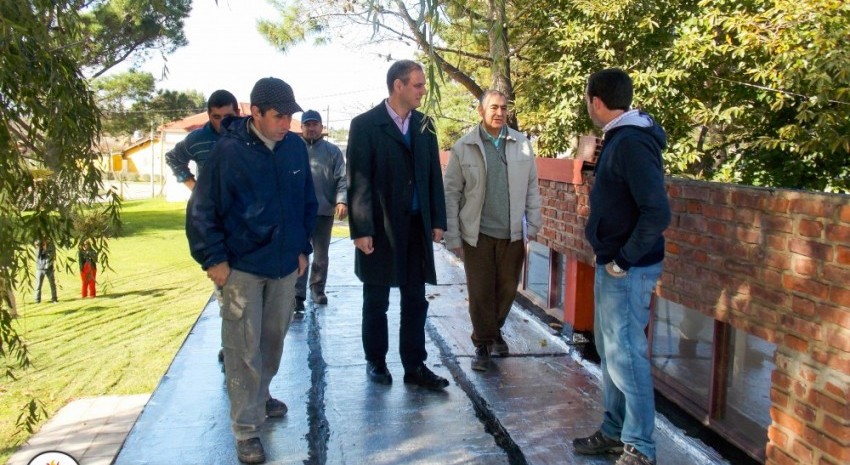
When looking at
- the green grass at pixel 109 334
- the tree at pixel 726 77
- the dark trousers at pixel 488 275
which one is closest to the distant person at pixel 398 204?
the dark trousers at pixel 488 275

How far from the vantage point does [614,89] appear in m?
3.09

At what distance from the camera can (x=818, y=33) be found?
6.70m

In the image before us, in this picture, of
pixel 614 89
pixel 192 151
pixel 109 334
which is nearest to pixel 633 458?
pixel 614 89

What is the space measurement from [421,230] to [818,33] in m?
4.82

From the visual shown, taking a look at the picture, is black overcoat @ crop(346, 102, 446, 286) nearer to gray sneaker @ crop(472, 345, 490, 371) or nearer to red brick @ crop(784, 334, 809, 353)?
gray sneaker @ crop(472, 345, 490, 371)

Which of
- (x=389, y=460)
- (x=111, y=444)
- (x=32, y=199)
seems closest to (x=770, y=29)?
(x=389, y=460)

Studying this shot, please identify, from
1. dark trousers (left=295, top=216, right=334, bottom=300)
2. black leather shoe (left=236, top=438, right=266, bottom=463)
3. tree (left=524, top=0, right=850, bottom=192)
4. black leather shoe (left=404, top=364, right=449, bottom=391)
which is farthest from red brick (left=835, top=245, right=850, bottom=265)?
tree (left=524, top=0, right=850, bottom=192)

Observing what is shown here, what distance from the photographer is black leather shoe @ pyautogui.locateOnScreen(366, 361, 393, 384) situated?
165 inches

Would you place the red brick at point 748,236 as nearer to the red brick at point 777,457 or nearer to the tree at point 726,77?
the red brick at point 777,457

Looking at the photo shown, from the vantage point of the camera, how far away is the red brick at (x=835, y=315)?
8.21 ft

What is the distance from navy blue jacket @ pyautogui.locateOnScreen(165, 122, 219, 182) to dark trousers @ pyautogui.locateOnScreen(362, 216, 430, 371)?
1.30 meters

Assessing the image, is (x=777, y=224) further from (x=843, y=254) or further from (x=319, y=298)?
(x=319, y=298)

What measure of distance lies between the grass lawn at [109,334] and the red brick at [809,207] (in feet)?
20.2

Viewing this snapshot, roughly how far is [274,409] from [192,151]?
67.1 inches
